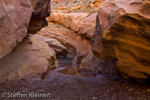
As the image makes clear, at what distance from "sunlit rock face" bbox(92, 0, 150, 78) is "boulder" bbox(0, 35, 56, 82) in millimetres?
2956

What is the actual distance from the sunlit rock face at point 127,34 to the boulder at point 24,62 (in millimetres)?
2956

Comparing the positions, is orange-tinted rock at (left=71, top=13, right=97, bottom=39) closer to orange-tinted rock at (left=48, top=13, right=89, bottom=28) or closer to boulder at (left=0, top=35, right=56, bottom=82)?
orange-tinted rock at (left=48, top=13, right=89, bottom=28)

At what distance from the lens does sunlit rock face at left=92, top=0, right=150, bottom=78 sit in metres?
2.77

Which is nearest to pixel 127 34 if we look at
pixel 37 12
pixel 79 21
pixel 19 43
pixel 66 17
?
pixel 37 12

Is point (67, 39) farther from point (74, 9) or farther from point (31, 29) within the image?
point (31, 29)

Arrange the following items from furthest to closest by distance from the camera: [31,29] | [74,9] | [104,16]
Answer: [74,9], [31,29], [104,16]

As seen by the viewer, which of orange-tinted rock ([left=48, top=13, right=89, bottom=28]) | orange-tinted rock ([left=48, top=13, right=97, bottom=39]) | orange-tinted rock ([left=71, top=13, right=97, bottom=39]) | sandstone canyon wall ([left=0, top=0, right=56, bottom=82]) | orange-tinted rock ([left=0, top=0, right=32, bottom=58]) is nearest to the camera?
orange-tinted rock ([left=0, top=0, right=32, bottom=58])

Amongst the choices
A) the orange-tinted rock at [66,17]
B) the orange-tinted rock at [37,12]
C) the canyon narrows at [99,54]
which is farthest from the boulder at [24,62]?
the orange-tinted rock at [66,17]

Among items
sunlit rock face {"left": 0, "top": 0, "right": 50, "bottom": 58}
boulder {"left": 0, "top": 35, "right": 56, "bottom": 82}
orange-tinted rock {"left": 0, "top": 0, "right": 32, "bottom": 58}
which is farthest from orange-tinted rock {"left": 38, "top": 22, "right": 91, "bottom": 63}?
orange-tinted rock {"left": 0, "top": 0, "right": 32, "bottom": 58}

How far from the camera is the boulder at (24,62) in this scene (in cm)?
433

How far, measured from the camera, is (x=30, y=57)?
17.0 feet

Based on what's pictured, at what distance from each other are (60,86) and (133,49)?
278 centimetres

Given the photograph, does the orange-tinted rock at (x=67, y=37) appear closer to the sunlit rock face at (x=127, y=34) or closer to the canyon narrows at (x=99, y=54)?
the canyon narrows at (x=99, y=54)

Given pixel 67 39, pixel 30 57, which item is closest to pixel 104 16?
pixel 30 57
